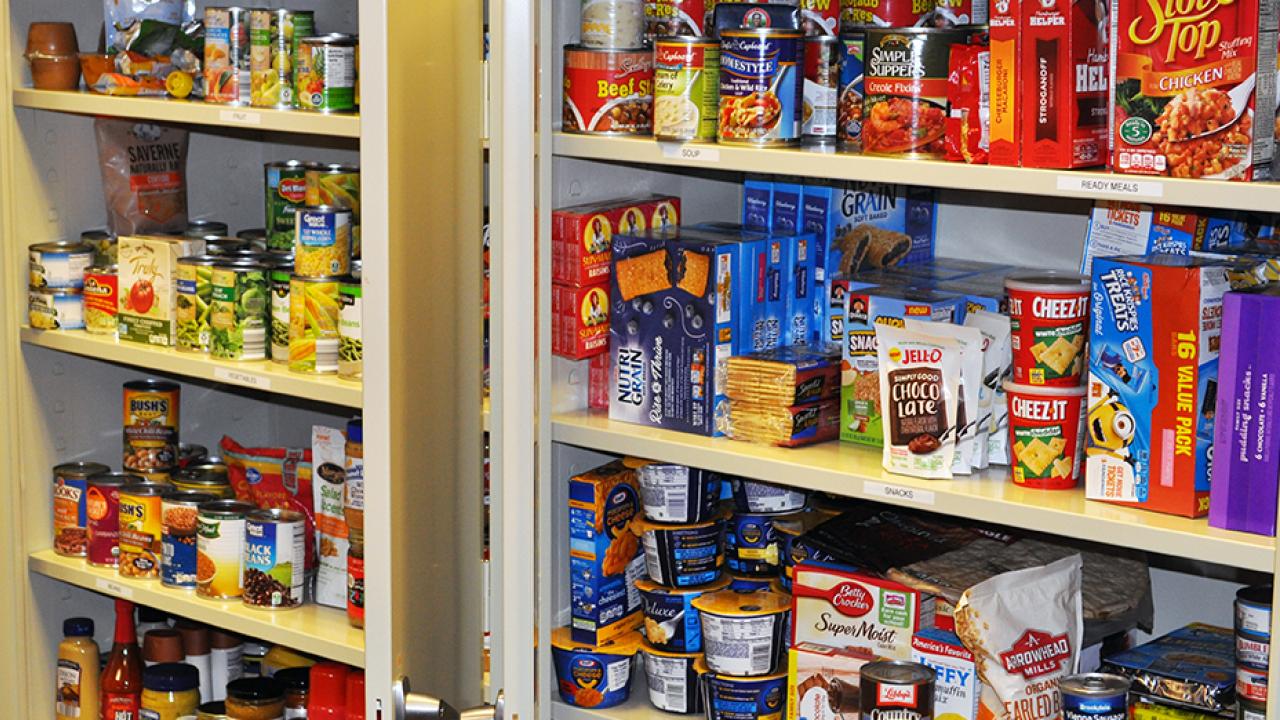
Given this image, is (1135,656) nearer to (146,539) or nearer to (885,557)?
(885,557)

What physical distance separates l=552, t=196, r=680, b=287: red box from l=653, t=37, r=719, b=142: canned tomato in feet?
0.57

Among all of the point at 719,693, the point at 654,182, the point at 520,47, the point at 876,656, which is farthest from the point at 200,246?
the point at 876,656

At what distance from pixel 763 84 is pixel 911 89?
7.6 inches

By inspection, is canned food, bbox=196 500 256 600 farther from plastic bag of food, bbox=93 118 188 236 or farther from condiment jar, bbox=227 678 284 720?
plastic bag of food, bbox=93 118 188 236

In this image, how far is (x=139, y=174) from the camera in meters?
2.78

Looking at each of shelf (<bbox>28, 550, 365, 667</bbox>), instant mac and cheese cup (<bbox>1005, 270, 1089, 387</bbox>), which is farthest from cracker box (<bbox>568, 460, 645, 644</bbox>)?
instant mac and cheese cup (<bbox>1005, 270, 1089, 387</bbox>)

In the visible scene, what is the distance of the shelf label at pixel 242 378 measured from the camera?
2.39 m

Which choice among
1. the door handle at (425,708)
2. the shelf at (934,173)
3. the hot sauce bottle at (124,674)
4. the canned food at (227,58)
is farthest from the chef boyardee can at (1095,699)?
the hot sauce bottle at (124,674)

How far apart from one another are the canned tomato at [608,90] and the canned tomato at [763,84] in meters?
0.16

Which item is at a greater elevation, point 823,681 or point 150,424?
point 150,424

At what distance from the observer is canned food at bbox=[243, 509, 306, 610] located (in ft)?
8.09

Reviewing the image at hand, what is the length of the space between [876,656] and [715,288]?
0.52m

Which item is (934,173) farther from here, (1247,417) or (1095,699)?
(1095,699)

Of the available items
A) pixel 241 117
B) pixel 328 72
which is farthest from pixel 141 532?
pixel 328 72
